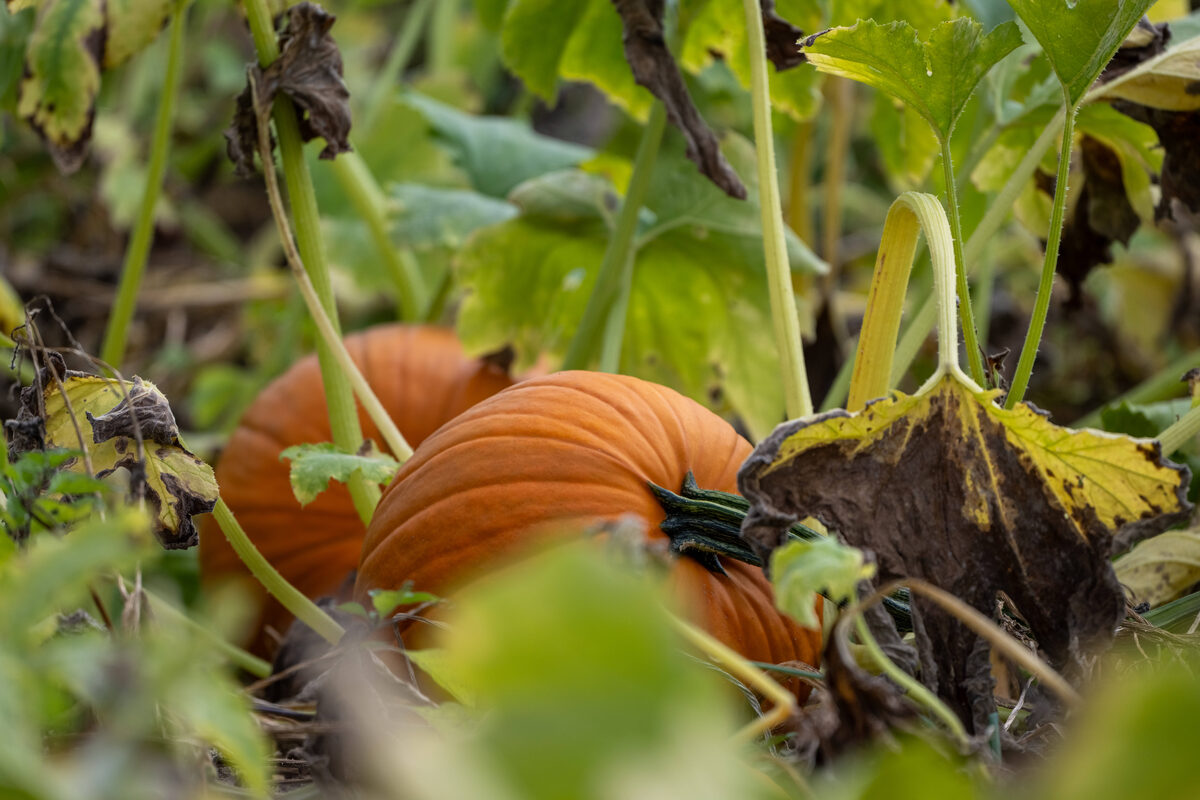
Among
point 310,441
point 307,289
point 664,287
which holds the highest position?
point 307,289

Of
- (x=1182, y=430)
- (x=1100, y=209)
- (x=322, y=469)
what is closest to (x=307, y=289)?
(x=322, y=469)

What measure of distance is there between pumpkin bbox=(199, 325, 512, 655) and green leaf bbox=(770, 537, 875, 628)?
63 cm

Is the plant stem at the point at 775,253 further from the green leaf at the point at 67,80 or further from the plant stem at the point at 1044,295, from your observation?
the green leaf at the point at 67,80

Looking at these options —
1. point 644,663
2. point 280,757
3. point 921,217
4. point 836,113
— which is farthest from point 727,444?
point 836,113

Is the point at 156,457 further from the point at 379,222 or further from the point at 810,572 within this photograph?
the point at 379,222

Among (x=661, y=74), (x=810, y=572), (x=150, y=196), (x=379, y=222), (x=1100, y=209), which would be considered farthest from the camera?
(x=379, y=222)

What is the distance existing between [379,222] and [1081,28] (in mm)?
886

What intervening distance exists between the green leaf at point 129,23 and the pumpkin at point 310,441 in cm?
35

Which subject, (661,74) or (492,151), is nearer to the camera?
(661,74)

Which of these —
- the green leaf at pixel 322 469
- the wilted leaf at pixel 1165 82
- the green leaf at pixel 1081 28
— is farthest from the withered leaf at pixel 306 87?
the wilted leaf at pixel 1165 82

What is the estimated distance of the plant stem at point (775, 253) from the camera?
0.75 metres

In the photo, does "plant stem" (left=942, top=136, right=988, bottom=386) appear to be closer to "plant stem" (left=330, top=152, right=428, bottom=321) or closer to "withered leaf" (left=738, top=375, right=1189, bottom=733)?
"withered leaf" (left=738, top=375, right=1189, bottom=733)

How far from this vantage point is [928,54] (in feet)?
1.94

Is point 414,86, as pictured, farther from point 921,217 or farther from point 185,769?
point 185,769
